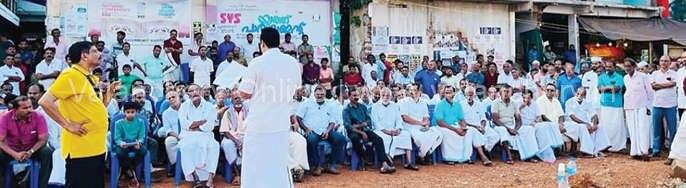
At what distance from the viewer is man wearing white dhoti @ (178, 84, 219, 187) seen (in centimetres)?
755

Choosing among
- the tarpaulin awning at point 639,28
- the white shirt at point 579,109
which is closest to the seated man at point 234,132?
the white shirt at point 579,109

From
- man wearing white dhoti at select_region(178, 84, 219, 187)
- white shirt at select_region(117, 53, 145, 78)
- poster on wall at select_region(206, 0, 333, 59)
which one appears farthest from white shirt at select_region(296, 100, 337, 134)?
poster on wall at select_region(206, 0, 333, 59)

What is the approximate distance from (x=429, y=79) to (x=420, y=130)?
368cm

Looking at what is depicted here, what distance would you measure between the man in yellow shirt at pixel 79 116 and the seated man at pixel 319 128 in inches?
166

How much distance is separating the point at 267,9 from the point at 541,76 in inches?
230

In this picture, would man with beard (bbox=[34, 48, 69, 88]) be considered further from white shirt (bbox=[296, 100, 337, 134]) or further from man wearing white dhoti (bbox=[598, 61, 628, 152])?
man wearing white dhoti (bbox=[598, 61, 628, 152])

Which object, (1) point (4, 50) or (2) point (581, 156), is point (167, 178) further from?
(2) point (581, 156)

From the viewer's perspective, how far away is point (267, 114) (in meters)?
4.78

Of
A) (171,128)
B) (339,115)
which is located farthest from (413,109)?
(171,128)

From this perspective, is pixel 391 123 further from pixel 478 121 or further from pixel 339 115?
Answer: pixel 478 121

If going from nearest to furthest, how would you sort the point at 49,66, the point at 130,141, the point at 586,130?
the point at 130,141, the point at 586,130, the point at 49,66

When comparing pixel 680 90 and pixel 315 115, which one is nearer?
pixel 315 115

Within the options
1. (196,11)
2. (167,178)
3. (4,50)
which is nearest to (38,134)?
(167,178)

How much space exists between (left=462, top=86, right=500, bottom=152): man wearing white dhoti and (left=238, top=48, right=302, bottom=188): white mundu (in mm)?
5283
